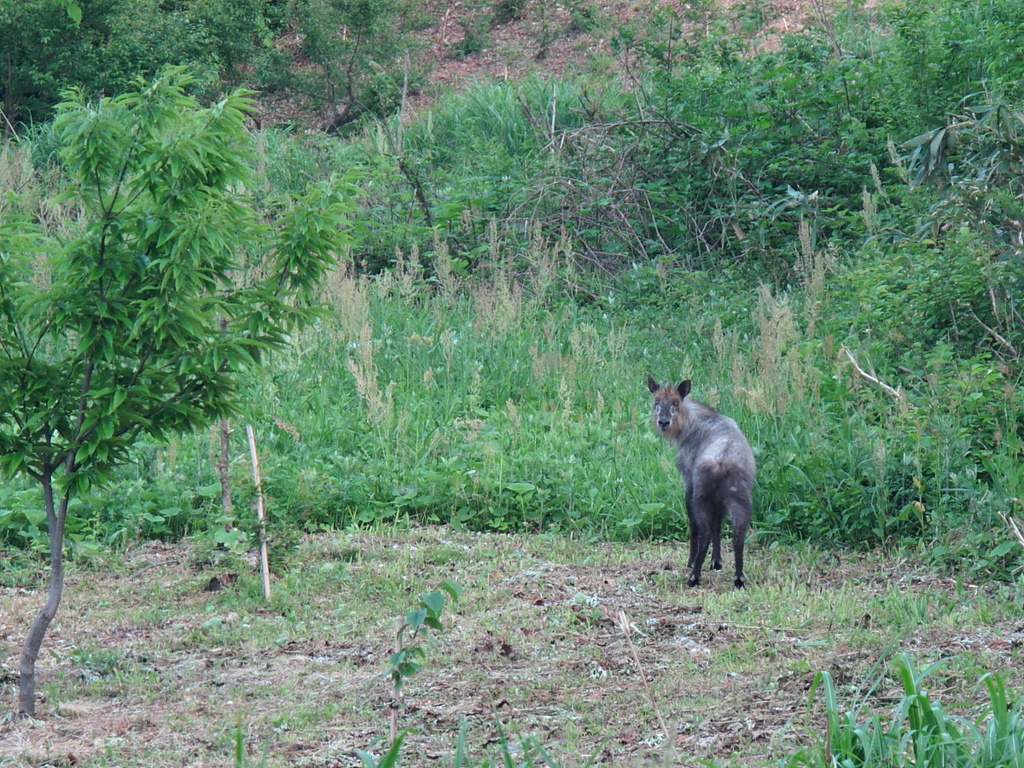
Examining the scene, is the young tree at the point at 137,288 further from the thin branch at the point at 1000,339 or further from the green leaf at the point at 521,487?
the thin branch at the point at 1000,339

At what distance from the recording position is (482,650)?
5516mm

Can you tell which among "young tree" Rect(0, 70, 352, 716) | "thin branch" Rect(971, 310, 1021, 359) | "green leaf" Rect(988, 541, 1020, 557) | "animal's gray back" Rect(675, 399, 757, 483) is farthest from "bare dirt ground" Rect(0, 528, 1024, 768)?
"thin branch" Rect(971, 310, 1021, 359)

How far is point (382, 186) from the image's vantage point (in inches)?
538

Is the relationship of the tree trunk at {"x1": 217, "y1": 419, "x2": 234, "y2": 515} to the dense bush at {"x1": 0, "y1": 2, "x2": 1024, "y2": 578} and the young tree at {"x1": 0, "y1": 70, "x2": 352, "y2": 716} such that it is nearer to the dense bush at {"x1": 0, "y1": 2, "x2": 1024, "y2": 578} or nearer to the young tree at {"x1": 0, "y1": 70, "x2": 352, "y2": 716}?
the dense bush at {"x1": 0, "y1": 2, "x2": 1024, "y2": 578}

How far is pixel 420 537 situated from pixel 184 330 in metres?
3.07

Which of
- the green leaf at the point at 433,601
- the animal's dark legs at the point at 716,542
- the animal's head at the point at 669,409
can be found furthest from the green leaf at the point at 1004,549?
the green leaf at the point at 433,601

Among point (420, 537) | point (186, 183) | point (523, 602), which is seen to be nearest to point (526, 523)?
point (420, 537)

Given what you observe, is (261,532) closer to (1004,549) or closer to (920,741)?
(1004,549)

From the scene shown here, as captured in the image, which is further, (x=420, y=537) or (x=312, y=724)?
(x=420, y=537)

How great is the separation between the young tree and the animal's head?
2.79 meters

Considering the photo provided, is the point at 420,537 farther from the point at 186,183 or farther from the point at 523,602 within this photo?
the point at 186,183

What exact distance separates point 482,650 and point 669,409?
2.42 meters

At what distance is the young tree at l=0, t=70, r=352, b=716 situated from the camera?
15.6ft

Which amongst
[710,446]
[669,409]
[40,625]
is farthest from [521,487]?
[40,625]
